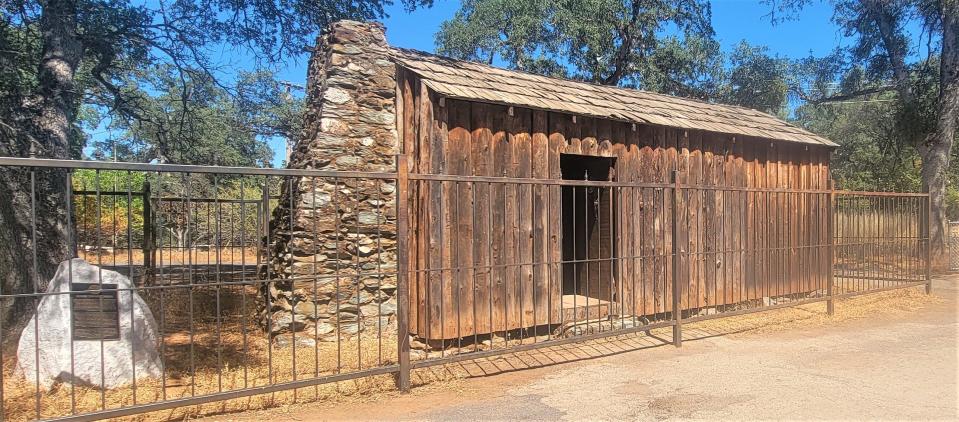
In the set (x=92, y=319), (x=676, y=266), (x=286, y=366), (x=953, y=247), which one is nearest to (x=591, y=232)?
(x=676, y=266)

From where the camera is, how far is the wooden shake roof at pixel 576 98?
7.02m

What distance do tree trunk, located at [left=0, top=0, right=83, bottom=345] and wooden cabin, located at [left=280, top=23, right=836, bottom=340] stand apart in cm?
310

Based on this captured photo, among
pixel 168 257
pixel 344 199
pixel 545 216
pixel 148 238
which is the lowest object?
pixel 168 257

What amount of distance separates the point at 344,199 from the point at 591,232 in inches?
157

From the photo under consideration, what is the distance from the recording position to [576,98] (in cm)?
842

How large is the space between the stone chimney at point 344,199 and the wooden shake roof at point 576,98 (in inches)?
24.3

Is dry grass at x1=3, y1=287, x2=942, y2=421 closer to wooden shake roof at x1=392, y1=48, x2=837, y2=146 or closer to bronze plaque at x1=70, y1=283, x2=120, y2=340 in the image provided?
bronze plaque at x1=70, y1=283, x2=120, y2=340

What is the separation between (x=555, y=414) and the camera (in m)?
4.70

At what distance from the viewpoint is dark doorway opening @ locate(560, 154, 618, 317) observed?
831 cm

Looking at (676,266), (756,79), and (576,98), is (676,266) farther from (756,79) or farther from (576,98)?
(756,79)

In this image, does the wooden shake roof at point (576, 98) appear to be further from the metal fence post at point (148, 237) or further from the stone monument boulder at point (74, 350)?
the metal fence post at point (148, 237)

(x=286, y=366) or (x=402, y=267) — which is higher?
(x=402, y=267)

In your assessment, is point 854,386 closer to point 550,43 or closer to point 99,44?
point 99,44

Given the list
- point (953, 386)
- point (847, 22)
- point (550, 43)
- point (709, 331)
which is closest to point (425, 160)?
point (709, 331)
